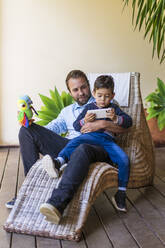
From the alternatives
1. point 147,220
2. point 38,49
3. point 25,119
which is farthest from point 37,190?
point 38,49

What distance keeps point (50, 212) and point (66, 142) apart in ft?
2.44

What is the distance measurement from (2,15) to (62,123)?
183cm

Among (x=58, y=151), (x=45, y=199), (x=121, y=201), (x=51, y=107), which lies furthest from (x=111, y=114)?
(x=51, y=107)

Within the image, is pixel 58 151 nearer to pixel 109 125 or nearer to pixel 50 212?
pixel 109 125

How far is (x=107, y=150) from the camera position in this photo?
2438 millimetres

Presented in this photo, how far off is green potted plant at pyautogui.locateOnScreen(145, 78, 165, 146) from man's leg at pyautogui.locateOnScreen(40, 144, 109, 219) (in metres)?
2.06

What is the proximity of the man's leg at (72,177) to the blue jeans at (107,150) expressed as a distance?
20 centimetres

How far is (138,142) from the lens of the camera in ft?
9.02

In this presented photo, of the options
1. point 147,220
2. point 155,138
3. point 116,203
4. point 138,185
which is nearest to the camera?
point 147,220

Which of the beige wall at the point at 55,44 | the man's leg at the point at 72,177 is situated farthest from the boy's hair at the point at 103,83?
the beige wall at the point at 55,44

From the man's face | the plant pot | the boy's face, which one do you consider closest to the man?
the man's face

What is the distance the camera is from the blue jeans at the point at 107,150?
7.84 ft

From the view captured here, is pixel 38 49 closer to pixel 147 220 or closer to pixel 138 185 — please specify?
pixel 138 185

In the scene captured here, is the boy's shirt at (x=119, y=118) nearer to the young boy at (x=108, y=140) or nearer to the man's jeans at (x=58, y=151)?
the young boy at (x=108, y=140)
